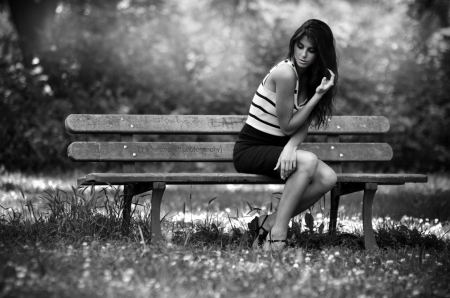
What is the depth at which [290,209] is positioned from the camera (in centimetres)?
403

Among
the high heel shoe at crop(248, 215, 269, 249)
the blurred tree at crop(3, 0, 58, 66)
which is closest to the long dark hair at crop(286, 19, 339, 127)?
the high heel shoe at crop(248, 215, 269, 249)

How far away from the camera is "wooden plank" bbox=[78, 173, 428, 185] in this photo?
390 centimetres

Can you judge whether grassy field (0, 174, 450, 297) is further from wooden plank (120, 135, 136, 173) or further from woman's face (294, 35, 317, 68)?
woman's face (294, 35, 317, 68)

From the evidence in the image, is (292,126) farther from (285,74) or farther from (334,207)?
(334,207)

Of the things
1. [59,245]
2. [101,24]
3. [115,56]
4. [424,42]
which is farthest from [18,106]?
[424,42]

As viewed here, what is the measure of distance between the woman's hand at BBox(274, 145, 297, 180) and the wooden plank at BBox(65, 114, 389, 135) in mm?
764

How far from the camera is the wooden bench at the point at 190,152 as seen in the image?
411 cm

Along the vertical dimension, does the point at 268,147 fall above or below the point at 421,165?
above

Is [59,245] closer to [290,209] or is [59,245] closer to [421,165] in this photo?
[290,209]

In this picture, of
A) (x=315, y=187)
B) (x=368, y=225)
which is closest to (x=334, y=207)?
(x=368, y=225)

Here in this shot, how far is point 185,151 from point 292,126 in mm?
878

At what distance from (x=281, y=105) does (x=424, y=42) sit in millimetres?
7815

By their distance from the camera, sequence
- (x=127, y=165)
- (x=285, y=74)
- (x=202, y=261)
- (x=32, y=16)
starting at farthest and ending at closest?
(x=32, y=16) < (x=127, y=165) < (x=285, y=74) < (x=202, y=261)

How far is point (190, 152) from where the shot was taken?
463cm
